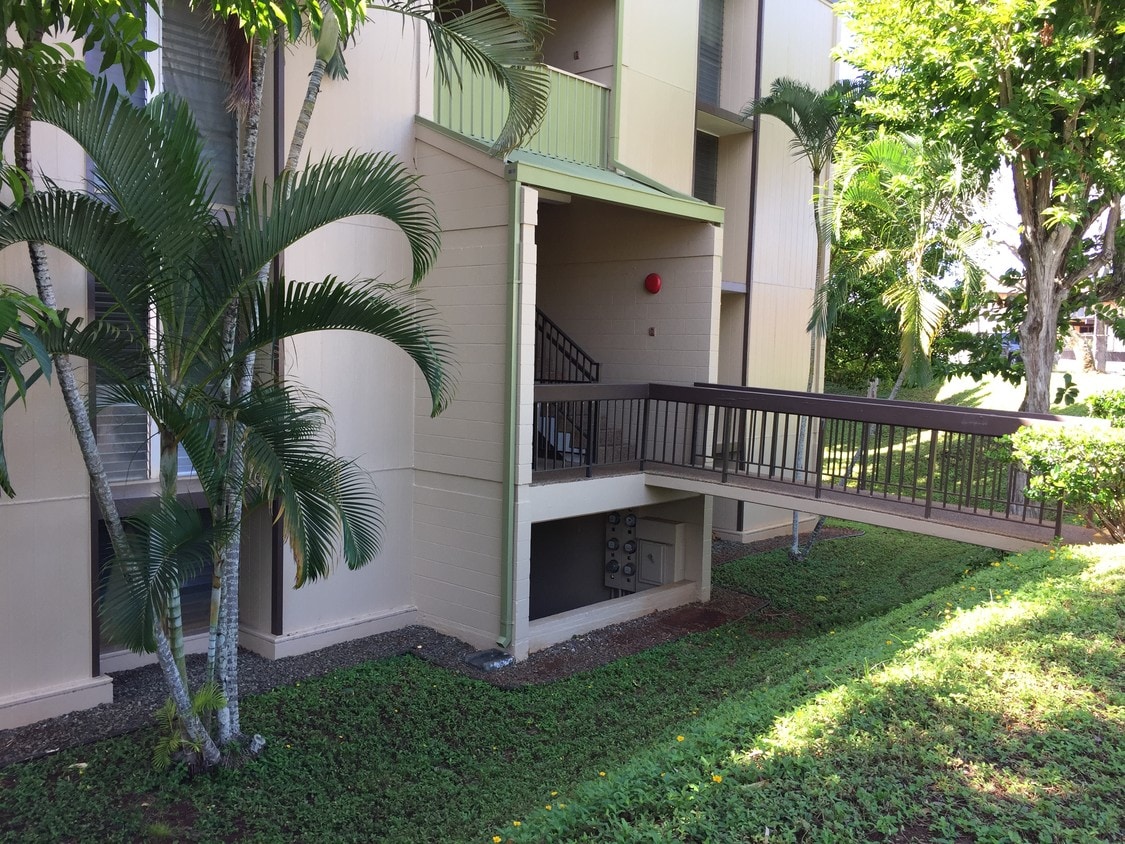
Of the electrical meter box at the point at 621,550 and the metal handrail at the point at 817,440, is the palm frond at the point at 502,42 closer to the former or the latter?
the metal handrail at the point at 817,440

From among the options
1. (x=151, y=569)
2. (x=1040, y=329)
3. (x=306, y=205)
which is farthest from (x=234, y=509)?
(x=1040, y=329)

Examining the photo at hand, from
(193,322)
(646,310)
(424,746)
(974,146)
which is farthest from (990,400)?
(193,322)

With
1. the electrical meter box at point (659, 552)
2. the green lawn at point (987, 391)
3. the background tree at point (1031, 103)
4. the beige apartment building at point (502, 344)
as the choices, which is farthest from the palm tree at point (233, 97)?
the green lawn at point (987, 391)

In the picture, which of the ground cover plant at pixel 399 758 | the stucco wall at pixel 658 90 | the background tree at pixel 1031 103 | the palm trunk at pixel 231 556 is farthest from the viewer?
the stucco wall at pixel 658 90

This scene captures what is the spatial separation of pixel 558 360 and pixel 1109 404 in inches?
242

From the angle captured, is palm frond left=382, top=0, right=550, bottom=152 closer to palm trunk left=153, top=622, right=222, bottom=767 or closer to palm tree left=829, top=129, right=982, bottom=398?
palm trunk left=153, top=622, right=222, bottom=767

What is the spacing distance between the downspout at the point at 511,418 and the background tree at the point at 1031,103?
219 inches

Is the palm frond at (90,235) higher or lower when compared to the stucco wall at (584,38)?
lower

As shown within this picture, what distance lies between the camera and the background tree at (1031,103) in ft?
30.2

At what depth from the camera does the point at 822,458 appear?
7.82 meters

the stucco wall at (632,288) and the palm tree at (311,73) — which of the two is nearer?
the palm tree at (311,73)

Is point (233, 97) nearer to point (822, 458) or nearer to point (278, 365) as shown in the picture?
point (278, 365)

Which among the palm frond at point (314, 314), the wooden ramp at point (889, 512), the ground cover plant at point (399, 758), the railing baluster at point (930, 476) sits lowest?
the ground cover plant at point (399, 758)

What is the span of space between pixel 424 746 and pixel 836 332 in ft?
51.6
